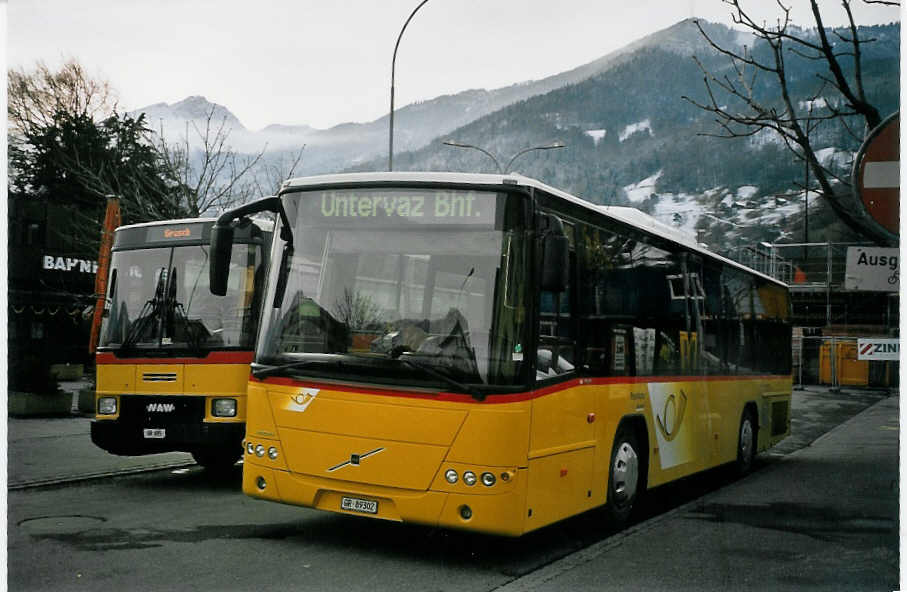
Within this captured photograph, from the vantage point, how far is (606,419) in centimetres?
824

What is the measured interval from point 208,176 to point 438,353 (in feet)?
40.1

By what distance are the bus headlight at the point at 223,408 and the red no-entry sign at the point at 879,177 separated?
623 centimetres

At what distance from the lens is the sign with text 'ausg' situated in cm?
738

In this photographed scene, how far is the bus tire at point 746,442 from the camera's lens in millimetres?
12359

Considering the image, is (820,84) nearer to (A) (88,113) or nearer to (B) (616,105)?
(B) (616,105)

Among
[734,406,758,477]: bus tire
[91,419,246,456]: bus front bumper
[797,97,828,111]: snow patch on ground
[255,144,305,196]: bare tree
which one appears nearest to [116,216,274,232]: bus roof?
[255,144,305,196]: bare tree

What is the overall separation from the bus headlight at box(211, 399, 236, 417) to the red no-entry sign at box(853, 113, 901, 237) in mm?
6228

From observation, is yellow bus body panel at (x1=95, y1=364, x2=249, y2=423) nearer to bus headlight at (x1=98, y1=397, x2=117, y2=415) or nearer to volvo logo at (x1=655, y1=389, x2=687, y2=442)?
bus headlight at (x1=98, y1=397, x2=117, y2=415)

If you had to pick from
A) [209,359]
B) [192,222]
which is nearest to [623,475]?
[209,359]

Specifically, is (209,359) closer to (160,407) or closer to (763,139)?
(160,407)

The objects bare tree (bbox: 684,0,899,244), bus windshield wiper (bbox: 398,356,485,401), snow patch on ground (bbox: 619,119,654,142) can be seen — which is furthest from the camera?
snow patch on ground (bbox: 619,119,654,142)

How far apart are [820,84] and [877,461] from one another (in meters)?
3.27

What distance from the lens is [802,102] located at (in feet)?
A: 29.8

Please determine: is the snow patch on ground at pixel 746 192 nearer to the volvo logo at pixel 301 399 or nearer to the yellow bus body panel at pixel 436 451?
the yellow bus body panel at pixel 436 451
